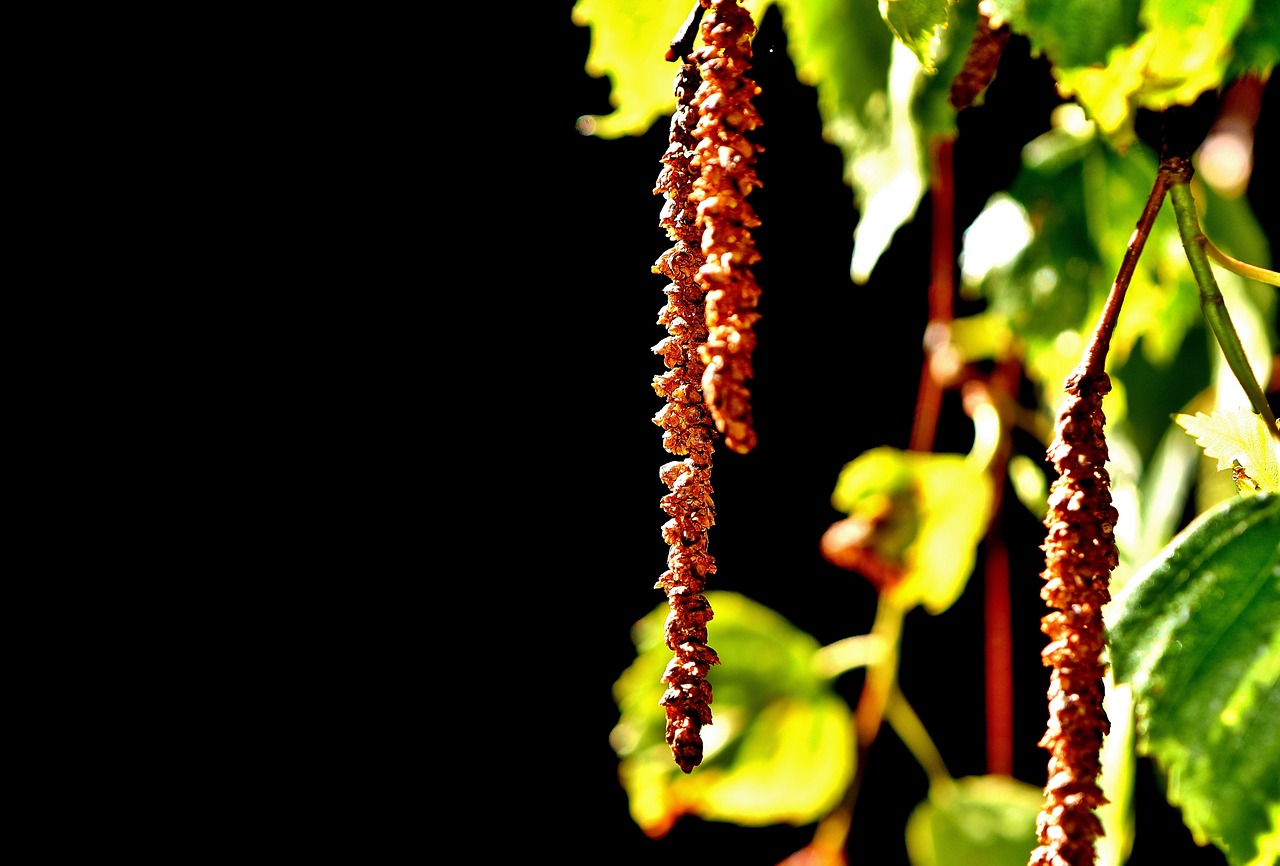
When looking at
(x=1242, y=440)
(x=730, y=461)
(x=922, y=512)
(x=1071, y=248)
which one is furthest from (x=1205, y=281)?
(x=730, y=461)

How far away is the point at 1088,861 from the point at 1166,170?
0.16 m

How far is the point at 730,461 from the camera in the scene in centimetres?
112

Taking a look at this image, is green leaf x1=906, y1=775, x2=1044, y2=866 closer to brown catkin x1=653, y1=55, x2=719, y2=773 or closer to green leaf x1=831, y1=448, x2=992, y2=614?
green leaf x1=831, y1=448, x2=992, y2=614

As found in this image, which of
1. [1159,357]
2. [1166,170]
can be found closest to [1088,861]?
[1166,170]

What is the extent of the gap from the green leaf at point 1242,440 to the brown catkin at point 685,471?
14cm

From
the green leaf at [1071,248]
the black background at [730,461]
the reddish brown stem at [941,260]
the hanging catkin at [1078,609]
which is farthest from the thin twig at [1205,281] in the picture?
the black background at [730,461]

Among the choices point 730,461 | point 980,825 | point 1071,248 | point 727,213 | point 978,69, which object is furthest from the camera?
point 730,461

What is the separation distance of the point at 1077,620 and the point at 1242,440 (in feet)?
0.30

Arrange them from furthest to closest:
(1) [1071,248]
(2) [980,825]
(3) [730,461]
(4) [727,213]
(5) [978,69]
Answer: (3) [730,461]
(2) [980,825]
(1) [1071,248]
(5) [978,69]
(4) [727,213]

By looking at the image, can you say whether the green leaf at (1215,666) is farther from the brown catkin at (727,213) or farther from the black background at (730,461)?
the black background at (730,461)

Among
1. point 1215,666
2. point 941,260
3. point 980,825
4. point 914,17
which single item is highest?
point 941,260

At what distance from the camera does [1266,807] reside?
30 cm

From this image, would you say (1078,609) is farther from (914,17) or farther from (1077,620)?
(914,17)

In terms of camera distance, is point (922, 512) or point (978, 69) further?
point (922, 512)
